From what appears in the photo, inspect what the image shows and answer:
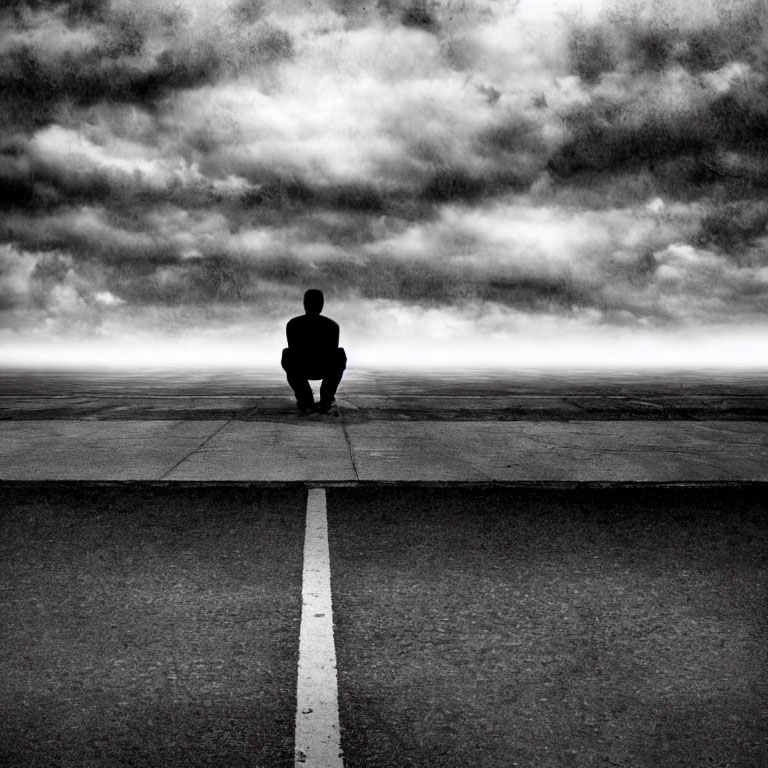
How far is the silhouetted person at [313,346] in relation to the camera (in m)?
11.5

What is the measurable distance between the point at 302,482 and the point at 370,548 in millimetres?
2189

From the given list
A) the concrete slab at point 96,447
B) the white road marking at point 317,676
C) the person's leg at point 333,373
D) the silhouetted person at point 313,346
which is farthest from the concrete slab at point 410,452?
the white road marking at point 317,676

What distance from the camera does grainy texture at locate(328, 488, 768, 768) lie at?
94.0 inches

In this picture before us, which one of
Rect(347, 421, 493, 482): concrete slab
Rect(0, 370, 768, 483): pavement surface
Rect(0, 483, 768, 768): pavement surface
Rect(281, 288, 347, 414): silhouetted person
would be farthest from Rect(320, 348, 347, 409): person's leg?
Rect(0, 483, 768, 768): pavement surface

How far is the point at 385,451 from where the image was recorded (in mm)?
8523

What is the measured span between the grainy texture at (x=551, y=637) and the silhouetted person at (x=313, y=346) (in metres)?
6.19

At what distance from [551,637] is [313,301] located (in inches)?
339

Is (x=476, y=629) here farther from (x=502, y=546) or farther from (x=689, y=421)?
(x=689, y=421)

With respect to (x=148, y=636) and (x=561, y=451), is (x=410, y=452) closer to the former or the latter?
(x=561, y=451)

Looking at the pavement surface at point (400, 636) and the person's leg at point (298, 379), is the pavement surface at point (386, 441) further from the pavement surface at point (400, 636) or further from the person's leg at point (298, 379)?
the pavement surface at point (400, 636)

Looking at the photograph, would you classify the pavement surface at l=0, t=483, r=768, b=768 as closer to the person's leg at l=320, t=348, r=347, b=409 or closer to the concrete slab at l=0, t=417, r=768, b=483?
the concrete slab at l=0, t=417, r=768, b=483

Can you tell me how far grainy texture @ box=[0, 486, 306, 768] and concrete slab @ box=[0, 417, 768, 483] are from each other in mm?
1809

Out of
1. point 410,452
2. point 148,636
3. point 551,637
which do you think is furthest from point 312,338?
point 551,637

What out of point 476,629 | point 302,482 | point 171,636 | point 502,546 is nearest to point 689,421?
point 302,482
